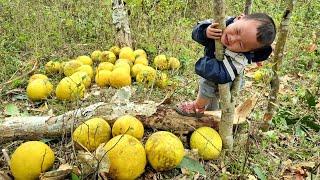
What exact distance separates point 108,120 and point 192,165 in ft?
2.41

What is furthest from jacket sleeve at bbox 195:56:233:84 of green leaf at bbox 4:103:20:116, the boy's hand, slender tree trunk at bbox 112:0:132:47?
slender tree trunk at bbox 112:0:132:47

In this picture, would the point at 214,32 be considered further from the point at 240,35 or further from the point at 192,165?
the point at 192,165

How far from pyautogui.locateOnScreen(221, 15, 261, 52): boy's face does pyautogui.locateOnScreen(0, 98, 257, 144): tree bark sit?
63 cm

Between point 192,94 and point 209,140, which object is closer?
point 209,140

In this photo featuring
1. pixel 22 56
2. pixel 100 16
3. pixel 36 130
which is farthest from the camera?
pixel 100 16

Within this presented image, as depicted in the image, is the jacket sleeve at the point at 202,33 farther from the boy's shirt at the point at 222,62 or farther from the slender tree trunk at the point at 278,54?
the slender tree trunk at the point at 278,54

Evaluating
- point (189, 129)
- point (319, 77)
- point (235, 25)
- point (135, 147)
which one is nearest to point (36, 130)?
point (135, 147)

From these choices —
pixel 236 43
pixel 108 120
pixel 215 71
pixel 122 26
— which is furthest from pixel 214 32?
pixel 122 26

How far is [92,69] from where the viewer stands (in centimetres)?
472

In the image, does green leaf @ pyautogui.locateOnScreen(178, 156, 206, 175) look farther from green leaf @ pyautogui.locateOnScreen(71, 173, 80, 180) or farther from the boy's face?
the boy's face

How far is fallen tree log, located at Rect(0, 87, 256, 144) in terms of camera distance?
3.07 metres

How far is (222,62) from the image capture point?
2873 millimetres

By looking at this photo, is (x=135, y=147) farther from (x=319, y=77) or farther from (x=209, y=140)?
(x=319, y=77)

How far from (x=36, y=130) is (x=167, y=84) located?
179cm
